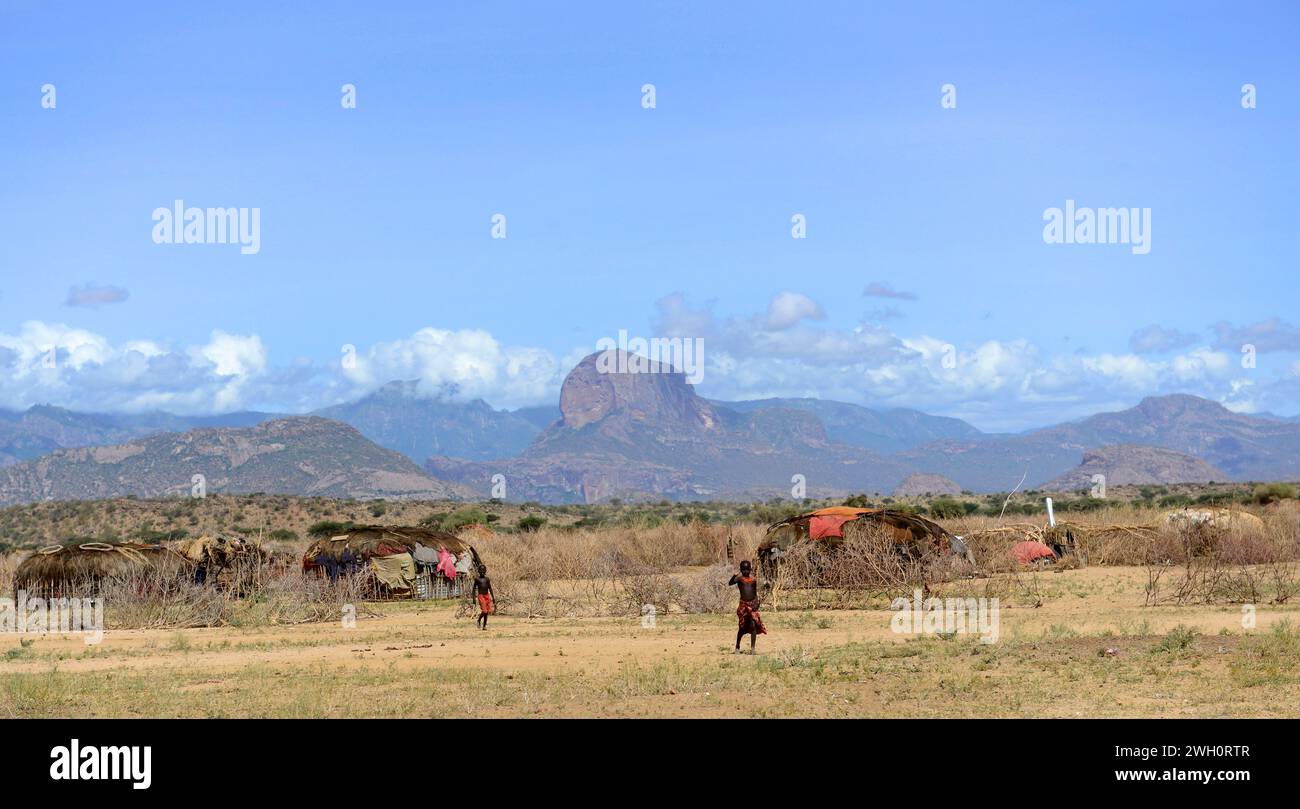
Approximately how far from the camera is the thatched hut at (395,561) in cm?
3525

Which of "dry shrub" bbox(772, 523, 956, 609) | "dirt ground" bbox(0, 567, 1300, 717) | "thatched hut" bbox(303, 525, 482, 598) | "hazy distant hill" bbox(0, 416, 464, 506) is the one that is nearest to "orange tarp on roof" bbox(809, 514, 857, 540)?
"dry shrub" bbox(772, 523, 956, 609)

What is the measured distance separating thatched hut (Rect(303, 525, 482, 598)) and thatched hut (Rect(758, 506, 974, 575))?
7.68 metres

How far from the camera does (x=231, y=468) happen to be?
593 ft

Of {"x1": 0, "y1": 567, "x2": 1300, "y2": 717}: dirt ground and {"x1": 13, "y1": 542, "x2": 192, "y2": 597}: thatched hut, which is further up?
{"x1": 13, "y1": 542, "x2": 192, "y2": 597}: thatched hut

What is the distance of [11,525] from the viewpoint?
79.3 m

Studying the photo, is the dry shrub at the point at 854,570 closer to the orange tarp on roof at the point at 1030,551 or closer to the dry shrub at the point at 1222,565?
the dry shrub at the point at 1222,565
